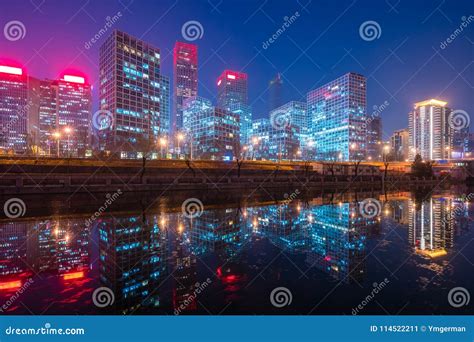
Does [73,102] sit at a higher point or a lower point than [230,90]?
lower

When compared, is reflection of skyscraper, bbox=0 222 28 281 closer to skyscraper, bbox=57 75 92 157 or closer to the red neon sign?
the red neon sign

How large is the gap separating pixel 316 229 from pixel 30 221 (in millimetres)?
12690

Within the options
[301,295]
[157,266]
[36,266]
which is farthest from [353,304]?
[36,266]

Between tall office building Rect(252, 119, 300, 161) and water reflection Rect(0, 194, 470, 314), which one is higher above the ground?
tall office building Rect(252, 119, 300, 161)

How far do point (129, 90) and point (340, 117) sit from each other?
9993cm

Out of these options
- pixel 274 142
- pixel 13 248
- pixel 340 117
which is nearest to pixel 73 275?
pixel 13 248

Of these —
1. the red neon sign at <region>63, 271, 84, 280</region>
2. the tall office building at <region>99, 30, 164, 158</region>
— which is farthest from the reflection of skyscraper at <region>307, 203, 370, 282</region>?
the tall office building at <region>99, 30, 164, 158</region>

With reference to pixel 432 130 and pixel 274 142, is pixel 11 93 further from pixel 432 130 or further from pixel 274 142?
→ pixel 432 130

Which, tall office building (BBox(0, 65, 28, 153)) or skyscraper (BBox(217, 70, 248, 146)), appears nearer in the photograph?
tall office building (BBox(0, 65, 28, 153))

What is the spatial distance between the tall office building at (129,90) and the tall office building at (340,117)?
81283 mm

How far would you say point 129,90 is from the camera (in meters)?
124

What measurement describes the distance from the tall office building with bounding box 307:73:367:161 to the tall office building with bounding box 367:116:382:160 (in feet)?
18.3

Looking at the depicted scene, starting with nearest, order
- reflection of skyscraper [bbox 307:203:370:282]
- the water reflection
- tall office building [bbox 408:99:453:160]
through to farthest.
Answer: the water reflection
reflection of skyscraper [bbox 307:203:370:282]
tall office building [bbox 408:99:453:160]

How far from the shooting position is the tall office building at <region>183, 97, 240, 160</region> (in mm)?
127375
